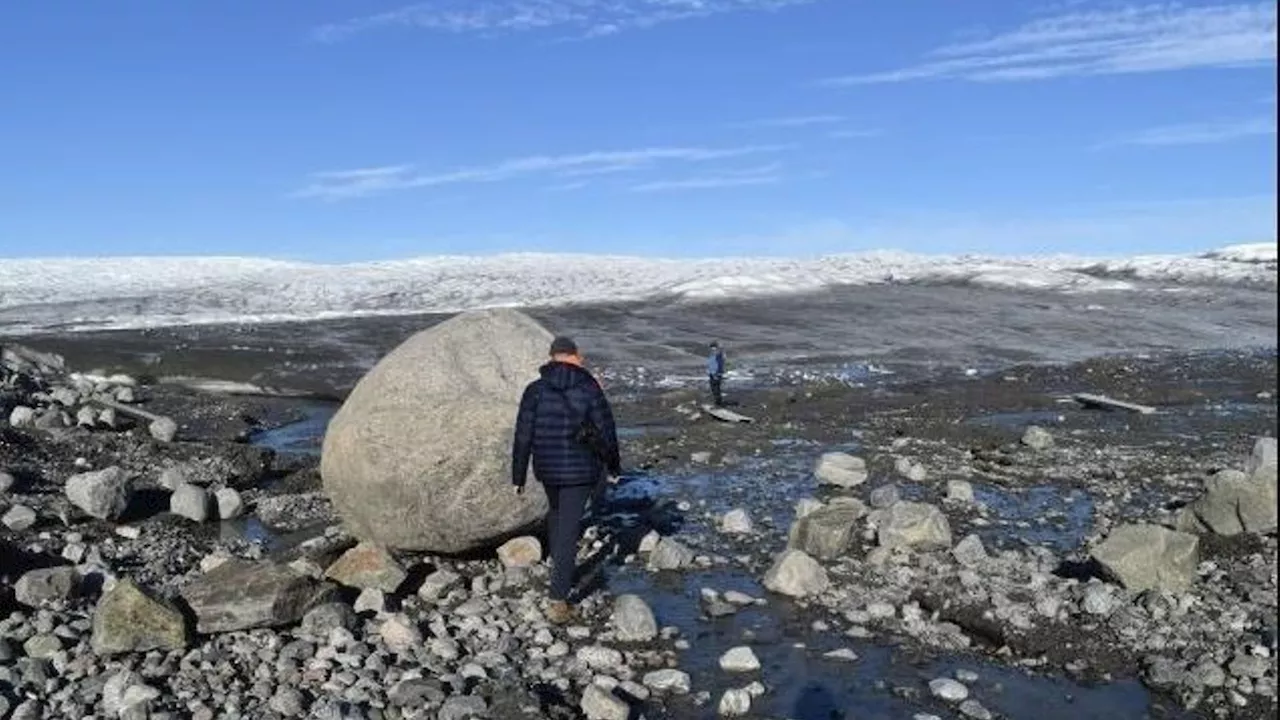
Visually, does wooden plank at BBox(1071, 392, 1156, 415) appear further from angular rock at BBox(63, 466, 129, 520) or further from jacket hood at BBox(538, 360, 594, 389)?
angular rock at BBox(63, 466, 129, 520)

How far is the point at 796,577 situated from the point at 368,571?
4.11 m

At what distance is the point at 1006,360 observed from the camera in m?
42.5

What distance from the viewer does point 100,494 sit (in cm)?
1397

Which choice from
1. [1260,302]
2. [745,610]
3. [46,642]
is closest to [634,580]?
[745,610]

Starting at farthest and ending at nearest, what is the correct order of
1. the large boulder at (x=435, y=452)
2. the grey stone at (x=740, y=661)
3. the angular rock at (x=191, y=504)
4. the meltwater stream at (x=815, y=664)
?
the angular rock at (x=191, y=504) → the large boulder at (x=435, y=452) → the grey stone at (x=740, y=661) → the meltwater stream at (x=815, y=664)

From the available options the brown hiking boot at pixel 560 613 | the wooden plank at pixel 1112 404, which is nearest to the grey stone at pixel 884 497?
the brown hiking boot at pixel 560 613

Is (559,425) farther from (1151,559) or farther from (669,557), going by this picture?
(1151,559)

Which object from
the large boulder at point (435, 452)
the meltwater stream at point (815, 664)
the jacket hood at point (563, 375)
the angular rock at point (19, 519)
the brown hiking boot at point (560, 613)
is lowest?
the meltwater stream at point (815, 664)

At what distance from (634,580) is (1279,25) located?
878cm

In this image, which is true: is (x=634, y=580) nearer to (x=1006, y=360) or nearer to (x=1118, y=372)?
(x=1118, y=372)

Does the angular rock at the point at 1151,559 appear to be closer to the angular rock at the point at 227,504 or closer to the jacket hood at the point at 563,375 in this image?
the jacket hood at the point at 563,375

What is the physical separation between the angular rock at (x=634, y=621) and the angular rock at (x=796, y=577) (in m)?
1.62

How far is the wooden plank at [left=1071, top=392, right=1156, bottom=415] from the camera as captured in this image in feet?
85.3

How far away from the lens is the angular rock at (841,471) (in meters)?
17.1
